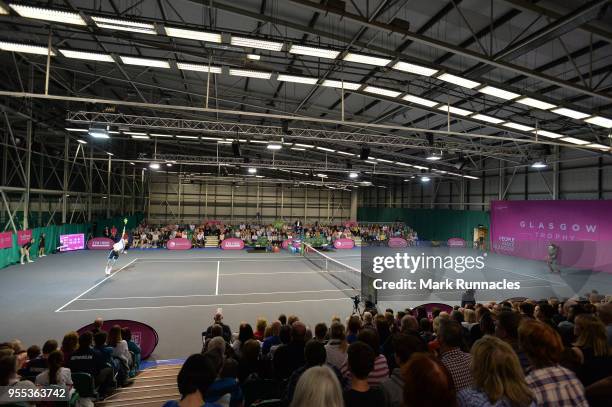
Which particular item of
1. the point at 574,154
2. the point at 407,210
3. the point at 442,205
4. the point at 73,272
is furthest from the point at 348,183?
the point at 73,272

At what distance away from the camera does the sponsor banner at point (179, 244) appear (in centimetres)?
2722

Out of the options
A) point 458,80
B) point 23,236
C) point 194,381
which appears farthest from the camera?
point 23,236

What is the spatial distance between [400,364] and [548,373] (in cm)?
123

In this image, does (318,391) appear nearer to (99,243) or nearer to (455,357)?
(455,357)

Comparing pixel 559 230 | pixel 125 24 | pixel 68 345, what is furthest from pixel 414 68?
pixel 559 230

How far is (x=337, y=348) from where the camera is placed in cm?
452

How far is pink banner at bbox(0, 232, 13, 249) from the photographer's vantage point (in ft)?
53.3

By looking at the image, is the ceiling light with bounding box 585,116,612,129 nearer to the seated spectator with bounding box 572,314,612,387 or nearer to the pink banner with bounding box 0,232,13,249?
the seated spectator with bounding box 572,314,612,387

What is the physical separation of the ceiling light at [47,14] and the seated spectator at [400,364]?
953 cm

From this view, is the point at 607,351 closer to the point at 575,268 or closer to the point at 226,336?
the point at 226,336

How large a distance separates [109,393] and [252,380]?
9.37ft

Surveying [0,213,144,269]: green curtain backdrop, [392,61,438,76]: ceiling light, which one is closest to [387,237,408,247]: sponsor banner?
[392,61,438,76]: ceiling light

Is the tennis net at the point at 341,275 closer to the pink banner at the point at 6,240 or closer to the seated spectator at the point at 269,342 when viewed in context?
the seated spectator at the point at 269,342

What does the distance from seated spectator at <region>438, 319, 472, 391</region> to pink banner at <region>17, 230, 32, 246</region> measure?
22.1 m
